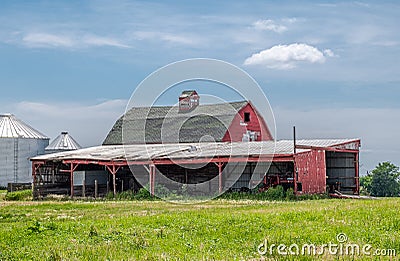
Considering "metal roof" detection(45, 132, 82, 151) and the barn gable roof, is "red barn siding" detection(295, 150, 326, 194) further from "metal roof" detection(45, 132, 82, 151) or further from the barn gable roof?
"metal roof" detection(45, 132, 82, 151)

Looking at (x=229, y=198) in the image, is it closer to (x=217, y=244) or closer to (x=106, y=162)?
(x=106, y=162)

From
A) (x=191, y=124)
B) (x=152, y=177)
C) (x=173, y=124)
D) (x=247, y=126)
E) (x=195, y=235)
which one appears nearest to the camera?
(x=195, y=235)

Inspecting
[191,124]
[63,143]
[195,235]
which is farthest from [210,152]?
[63,143]

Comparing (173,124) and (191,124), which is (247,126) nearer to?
(191,124)

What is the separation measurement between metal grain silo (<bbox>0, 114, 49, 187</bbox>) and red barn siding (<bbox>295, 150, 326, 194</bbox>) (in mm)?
32407

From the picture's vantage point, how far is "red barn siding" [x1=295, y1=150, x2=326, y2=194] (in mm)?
33812

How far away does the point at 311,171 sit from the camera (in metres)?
35.0

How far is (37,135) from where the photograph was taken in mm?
61062

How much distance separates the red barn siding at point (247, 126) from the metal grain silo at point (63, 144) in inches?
787

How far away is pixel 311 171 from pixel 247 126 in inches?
664

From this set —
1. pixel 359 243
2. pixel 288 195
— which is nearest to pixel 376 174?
pixel 288 195

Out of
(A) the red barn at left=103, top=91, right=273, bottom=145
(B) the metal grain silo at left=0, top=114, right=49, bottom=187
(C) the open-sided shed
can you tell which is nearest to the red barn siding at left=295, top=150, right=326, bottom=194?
(C) the open-sided shed

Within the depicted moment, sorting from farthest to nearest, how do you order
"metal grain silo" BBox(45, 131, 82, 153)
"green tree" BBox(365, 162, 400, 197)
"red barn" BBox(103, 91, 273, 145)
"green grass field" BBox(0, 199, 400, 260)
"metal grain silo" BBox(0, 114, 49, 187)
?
"metal grain silo" BBox(45, 131, 82, 153)
"metal grain silo" BBox(0, 114, 49, 187)
"red barn" BBox(103, 91, 273, 145)
"green tree" BBox(365, 162, 400, 197)
"green grass field" BBox(0, 199, 400, 260)

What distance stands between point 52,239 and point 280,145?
2489 centimetres
